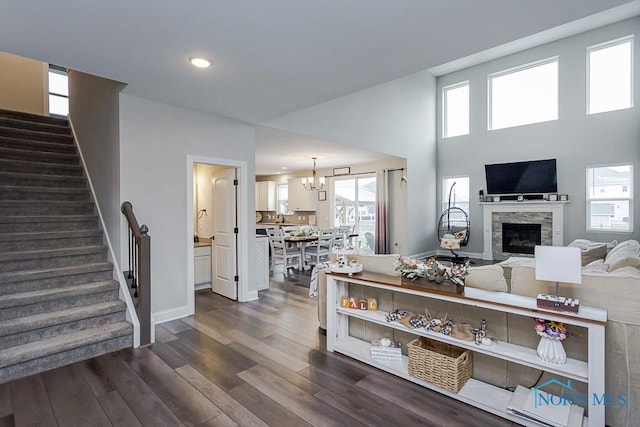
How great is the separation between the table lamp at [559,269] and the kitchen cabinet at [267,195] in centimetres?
961

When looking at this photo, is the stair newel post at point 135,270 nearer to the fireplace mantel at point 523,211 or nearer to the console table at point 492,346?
the console table at point 492,346

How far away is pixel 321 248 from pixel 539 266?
5489 mm

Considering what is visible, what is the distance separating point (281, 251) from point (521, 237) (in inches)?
229

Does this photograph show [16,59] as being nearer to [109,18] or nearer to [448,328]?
[109,18]

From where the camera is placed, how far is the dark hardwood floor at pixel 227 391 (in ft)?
7.14

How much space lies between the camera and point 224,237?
202 inches

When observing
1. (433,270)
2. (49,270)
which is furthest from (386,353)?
(49,270)

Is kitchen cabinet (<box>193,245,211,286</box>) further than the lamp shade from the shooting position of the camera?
Yes

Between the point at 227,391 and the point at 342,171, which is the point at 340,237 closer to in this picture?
the point at 342,171

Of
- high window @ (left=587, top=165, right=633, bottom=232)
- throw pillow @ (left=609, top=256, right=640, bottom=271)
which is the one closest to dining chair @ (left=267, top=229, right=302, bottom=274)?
throw pillow @ (left=609, top=256, right=640, bottom=271)

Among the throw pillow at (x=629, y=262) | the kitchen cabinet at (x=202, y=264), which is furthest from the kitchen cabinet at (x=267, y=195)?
the throw pillow at (x=629, y=262)

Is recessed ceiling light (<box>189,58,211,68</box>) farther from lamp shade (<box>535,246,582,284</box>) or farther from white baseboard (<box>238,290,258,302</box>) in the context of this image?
white baseboard (<box>238,290,258,302</box>)

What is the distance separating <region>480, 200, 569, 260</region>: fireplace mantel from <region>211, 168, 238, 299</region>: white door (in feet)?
21.3

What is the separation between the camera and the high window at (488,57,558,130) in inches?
304
